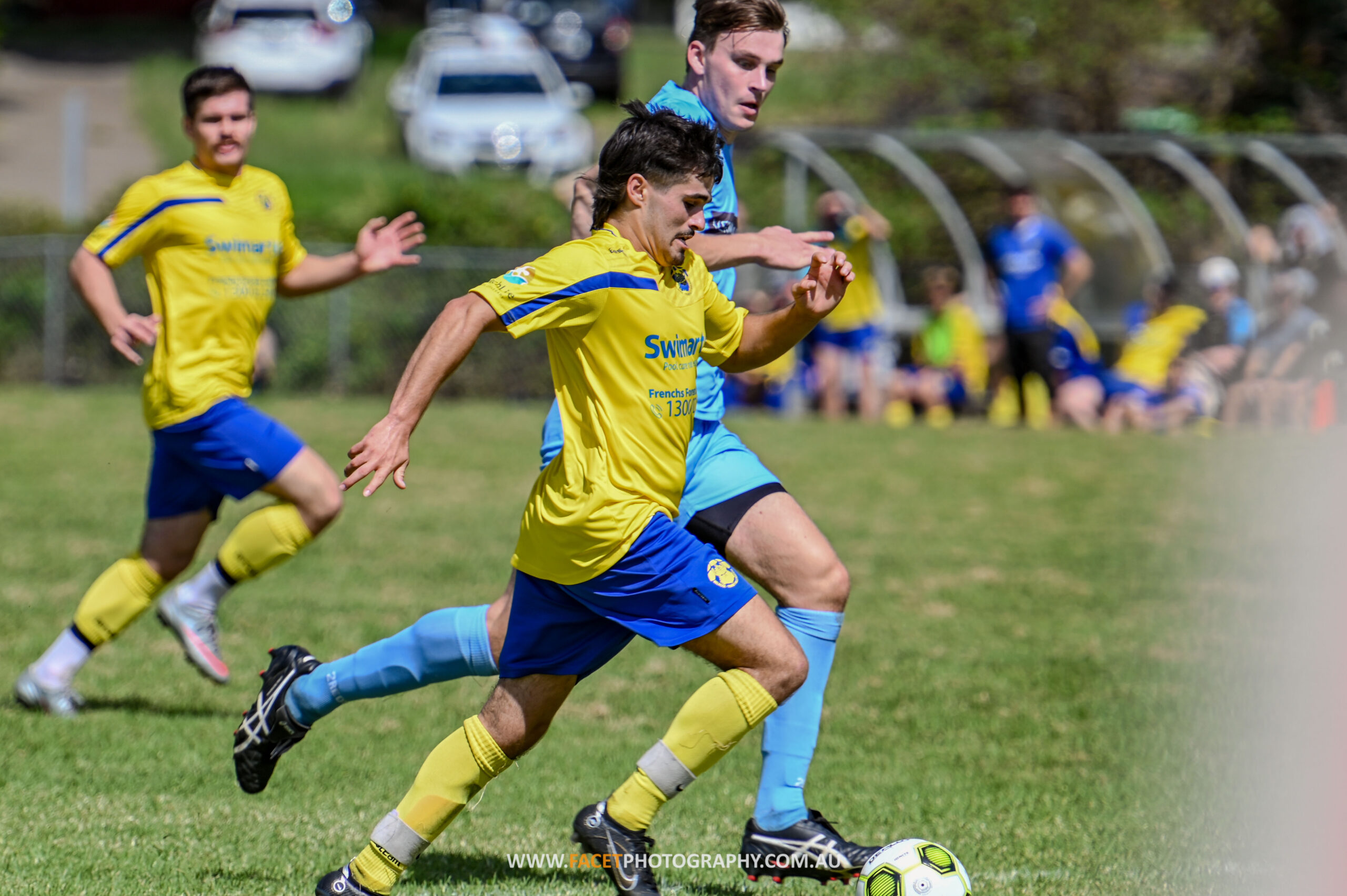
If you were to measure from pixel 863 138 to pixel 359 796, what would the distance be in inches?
509

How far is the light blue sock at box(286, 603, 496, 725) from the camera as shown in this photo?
4297 mm

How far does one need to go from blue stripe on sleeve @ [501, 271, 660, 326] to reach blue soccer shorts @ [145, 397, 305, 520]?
2.58 metres

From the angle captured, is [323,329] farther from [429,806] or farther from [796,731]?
[429,806]

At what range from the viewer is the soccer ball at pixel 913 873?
386 cm

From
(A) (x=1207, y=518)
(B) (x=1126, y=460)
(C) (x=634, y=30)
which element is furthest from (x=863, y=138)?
(C) (x=634, y=30)

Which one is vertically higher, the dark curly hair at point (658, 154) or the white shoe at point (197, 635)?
the dark curly hair at point (658, 154)

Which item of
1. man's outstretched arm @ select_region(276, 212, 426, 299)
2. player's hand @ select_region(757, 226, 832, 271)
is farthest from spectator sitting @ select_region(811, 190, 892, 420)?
player's hand @ select_region(757, 226, 832, 271)

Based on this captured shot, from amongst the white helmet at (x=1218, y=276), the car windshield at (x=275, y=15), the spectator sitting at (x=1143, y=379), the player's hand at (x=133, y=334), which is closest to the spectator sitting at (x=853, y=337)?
the spectator sitting at (x=1143, y=379)

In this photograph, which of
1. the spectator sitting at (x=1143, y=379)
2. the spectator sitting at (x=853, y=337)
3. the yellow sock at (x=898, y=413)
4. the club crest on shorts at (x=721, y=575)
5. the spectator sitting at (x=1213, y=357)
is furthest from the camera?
the yellow sock at (x=898, y=413)

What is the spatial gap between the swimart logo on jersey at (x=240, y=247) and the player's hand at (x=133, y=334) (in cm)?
50

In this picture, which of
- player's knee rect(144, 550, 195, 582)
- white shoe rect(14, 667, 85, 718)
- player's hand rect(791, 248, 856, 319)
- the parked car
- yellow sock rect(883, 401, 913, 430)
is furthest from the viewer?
the parked car

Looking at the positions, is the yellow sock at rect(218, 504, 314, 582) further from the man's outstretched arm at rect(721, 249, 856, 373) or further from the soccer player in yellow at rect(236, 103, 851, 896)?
the man's outstretched arm at rect(721, 249, 856, 373)

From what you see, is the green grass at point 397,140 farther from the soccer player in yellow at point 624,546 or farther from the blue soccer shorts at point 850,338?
the soccer player in yellow at point 624,546

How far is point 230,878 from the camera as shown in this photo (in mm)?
4207
